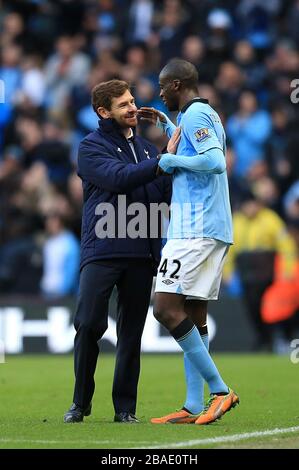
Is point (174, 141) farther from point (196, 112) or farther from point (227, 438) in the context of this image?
point (227, 438)

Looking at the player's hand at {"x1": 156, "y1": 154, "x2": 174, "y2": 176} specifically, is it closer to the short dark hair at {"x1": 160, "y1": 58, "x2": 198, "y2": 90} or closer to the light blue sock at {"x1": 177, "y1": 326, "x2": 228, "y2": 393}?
the short dark hair at {"x1": 160, "y1": 58, "x2": 198, "y2": 90}

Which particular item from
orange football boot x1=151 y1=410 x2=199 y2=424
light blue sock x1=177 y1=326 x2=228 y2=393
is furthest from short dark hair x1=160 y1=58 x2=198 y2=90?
orange football boot x1=151 y1=410 x2=199 y2=424

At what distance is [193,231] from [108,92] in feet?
3.82

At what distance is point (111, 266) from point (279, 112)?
9814 mm

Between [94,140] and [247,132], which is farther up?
[247,132]

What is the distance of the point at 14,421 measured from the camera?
8.52 m

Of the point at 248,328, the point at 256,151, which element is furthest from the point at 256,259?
the point at 256,151

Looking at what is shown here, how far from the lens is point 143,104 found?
1739cm

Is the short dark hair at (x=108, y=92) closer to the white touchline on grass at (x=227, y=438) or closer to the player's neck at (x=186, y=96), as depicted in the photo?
the player's neck at (x=186, y=96)

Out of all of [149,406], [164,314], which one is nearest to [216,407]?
[164,314]

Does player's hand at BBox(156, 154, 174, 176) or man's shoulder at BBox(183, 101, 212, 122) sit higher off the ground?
man's shoulder at BBox(183, 101, 212, 122)

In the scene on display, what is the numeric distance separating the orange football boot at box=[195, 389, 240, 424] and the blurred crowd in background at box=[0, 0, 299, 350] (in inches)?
308

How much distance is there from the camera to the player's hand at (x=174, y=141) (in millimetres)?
8164

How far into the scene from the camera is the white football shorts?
8008mm
